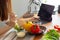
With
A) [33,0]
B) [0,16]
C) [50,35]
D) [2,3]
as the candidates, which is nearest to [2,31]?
[0,16]

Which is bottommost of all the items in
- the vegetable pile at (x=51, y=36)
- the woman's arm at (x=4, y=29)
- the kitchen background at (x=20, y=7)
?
the vegetable pile at (x=51, y=36)

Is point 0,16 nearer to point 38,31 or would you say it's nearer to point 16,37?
point 16,37

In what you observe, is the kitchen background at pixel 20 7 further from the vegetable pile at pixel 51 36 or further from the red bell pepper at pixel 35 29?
the vegetable pile at pixel 51 36

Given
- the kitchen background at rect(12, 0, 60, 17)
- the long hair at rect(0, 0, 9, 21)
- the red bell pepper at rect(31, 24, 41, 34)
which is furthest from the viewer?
the kitchen background at rect(12, 0, 60, 17)

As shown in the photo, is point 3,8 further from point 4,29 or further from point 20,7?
point 20,7

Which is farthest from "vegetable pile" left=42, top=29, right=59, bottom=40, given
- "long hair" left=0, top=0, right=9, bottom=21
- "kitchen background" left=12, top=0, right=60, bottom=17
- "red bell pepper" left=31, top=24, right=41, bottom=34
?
"kitchen background" left=12, top=0, right=60, bottom=17

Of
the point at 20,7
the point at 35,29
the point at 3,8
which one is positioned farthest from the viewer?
the point at 20,7

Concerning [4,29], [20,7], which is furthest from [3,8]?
[20,7]

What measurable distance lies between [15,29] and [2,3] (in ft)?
1.43

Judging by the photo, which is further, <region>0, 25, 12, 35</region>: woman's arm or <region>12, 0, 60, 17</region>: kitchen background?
<region>12, 0, 60, 17</region>: kitchen background

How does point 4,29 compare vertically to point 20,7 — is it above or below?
below

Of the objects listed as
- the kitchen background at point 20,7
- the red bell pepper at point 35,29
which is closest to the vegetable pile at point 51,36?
the red bell pepper at point 35,29

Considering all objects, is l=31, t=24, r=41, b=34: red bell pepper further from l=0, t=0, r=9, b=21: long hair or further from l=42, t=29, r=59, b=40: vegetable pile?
l=0, t=0, r=9, b=21: long hair

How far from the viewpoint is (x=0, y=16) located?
1.30 m
